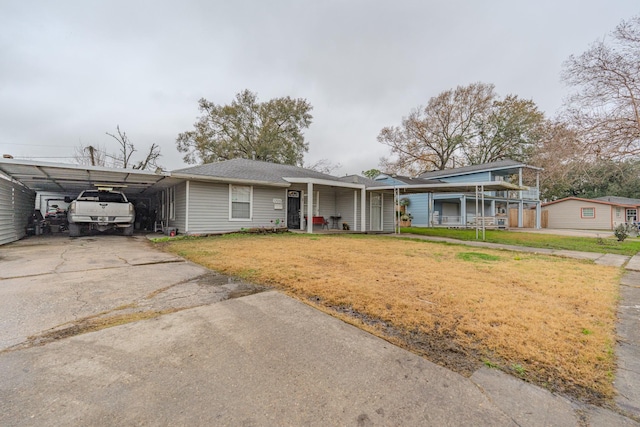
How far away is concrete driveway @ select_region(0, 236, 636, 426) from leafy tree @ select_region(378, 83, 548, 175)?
30.8m

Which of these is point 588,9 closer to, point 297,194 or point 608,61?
point 608,61

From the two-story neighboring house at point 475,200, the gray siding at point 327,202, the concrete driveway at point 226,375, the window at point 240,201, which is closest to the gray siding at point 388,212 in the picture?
the gray siding at point 327,202

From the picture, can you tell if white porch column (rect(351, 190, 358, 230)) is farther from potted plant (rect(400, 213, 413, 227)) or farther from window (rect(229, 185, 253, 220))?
potted plant (rect(400, 213, 413, 227))

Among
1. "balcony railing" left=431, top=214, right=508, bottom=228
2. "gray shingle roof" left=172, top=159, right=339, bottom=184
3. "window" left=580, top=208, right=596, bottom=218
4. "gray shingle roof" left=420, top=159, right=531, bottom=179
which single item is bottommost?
"balcony railing" left=431, top=214, right=508, bottom=228

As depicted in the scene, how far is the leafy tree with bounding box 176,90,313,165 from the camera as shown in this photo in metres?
26.5

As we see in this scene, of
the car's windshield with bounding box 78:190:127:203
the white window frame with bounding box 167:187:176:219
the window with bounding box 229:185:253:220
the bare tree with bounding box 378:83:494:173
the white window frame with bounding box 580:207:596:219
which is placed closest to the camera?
the car's windshield with bounding box 78:190:127:203

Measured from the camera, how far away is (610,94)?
9148 mm

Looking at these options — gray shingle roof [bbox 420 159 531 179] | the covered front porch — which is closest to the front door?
the covered front porch

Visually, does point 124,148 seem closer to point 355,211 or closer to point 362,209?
point 355,211

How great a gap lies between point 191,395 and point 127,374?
0.56 m

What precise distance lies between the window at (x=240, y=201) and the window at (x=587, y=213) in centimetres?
3145

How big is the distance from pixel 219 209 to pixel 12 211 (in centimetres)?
666

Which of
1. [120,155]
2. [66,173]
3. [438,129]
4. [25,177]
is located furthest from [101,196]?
[438,129]

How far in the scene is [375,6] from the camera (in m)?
10.2
